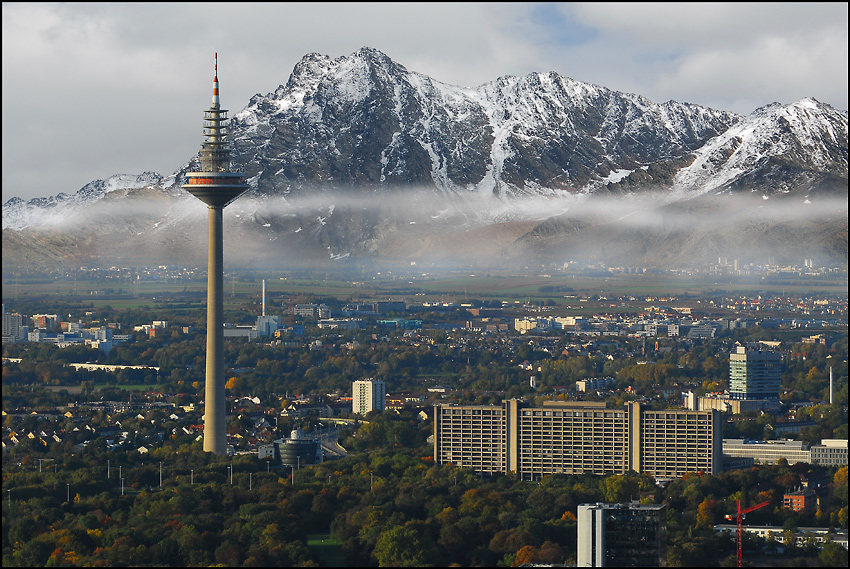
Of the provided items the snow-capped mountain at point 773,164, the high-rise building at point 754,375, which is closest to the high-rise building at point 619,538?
the high-rise building at point 754,375

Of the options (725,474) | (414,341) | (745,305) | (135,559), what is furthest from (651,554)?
(745,305)

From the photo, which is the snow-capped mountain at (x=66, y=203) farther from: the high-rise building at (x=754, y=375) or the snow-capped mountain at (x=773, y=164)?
the high-rise building at (x=754, y=375)

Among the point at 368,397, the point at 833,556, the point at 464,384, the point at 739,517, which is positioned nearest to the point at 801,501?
the point at 739,517

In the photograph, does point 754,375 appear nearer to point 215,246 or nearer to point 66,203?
point 215,246

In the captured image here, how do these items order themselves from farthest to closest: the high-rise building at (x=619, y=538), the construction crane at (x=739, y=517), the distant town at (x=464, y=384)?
the distant town at (x=464, y=384)
the construction crane at (x=739, y=517)
the high-rise building at (x=619, y=538)

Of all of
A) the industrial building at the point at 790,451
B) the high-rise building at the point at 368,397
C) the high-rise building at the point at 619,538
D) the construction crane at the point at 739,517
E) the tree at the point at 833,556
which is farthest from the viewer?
the high-rise building at the point at 368,397

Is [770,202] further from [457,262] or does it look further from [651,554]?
[651,554]
